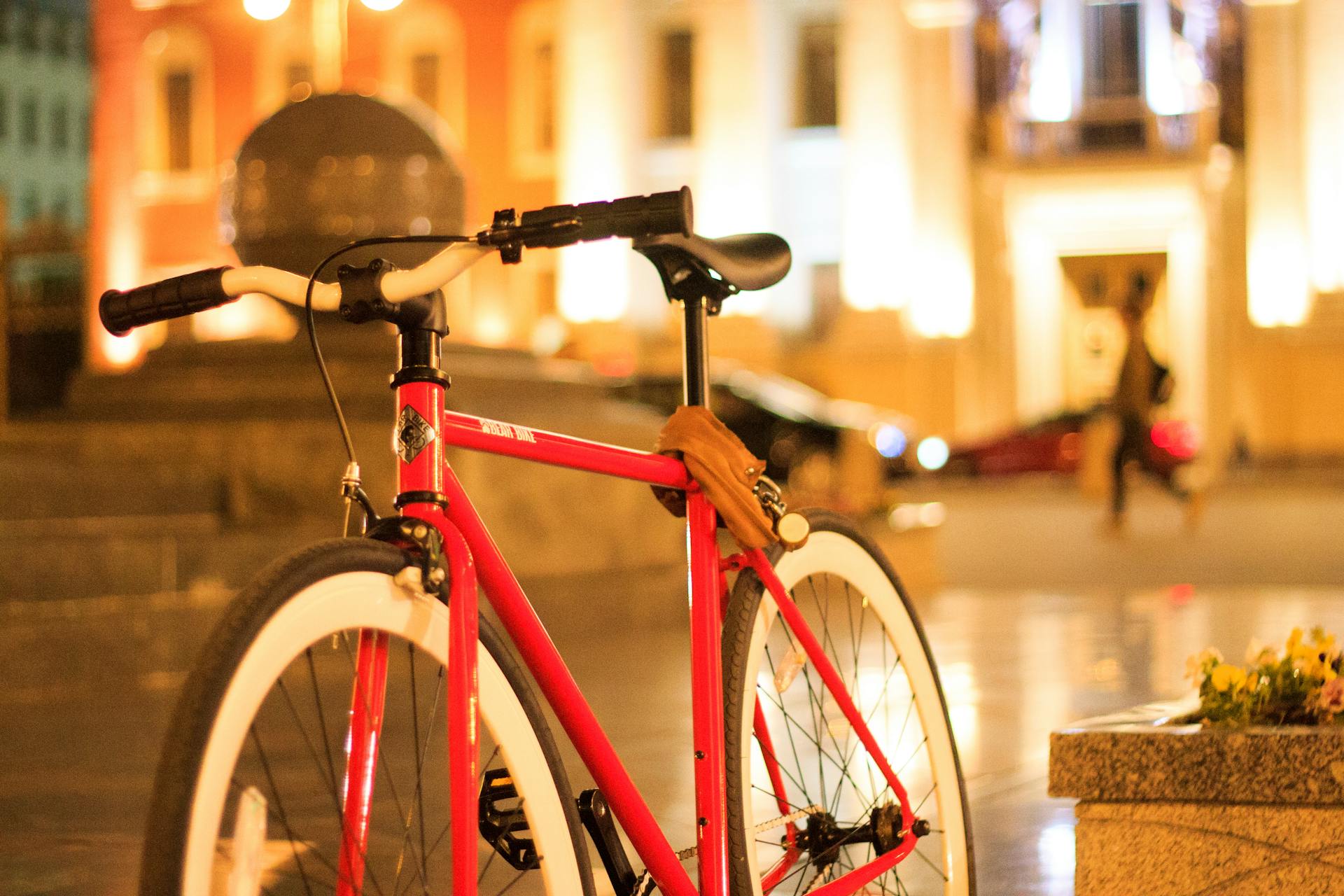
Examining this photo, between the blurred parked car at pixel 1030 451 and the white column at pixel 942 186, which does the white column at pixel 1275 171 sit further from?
the white column at pixel 942 186

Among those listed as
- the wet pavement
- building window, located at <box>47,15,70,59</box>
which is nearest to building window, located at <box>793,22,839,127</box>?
the wet pavement

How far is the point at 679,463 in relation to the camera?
2.67 metres

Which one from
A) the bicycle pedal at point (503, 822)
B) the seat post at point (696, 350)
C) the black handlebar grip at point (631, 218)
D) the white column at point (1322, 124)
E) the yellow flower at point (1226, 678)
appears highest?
the white column at point (1322, 124)

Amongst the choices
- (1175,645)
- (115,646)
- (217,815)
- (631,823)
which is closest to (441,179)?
(115,646)

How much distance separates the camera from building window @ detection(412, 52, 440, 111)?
3503 centimetres

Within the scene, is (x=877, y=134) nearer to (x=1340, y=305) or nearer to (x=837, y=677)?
(x=1340, y=305)

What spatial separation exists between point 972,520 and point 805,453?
14.7 ft

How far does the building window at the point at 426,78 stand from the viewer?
115ft

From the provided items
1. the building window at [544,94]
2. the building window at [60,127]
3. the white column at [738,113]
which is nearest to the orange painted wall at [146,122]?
the building window at [544,94]

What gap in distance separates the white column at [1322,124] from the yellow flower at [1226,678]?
29.7 meters

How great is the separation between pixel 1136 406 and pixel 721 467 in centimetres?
1413

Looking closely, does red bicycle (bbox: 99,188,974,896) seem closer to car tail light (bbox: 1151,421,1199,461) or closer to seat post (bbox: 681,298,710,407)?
seat post (bbox: 681,298,710,407)

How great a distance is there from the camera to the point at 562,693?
2285mm

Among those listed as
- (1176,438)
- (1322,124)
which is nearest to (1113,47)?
(1322,124)
